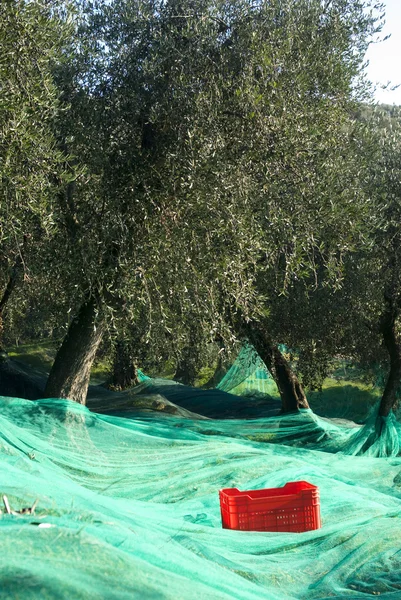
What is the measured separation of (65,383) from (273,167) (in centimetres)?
413

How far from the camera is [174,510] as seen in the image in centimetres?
807

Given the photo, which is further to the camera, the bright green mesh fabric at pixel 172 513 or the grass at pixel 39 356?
the grass at pixel 39 356

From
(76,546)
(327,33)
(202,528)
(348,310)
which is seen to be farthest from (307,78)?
(76,546)

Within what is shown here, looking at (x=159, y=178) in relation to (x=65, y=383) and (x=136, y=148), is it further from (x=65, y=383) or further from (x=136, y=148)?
(x=65, y=383)

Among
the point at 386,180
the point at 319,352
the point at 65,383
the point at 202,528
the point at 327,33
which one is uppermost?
the point at 327,33

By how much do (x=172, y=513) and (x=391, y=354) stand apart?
8.60m

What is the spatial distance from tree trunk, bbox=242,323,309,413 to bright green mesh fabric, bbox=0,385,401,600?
61.6 inches

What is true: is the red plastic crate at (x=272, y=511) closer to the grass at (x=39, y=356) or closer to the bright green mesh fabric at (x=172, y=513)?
the bright green mesh fabric at (x=172, y=513)

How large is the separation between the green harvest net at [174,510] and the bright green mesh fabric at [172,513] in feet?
0.04

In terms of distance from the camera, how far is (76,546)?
378 cm

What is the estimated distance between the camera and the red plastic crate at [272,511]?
298 inches

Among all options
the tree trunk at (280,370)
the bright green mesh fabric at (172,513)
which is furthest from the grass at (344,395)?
the bright green mesh fabric at (172,513)

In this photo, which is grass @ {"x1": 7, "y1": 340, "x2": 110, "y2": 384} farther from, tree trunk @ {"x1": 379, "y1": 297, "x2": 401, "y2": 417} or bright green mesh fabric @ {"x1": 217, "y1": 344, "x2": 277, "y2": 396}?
tree trunk @ {"x1": 379, "y1": 297, "x2": 401, "y2": 417}

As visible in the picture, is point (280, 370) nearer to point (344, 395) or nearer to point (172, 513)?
point (172, 513)
